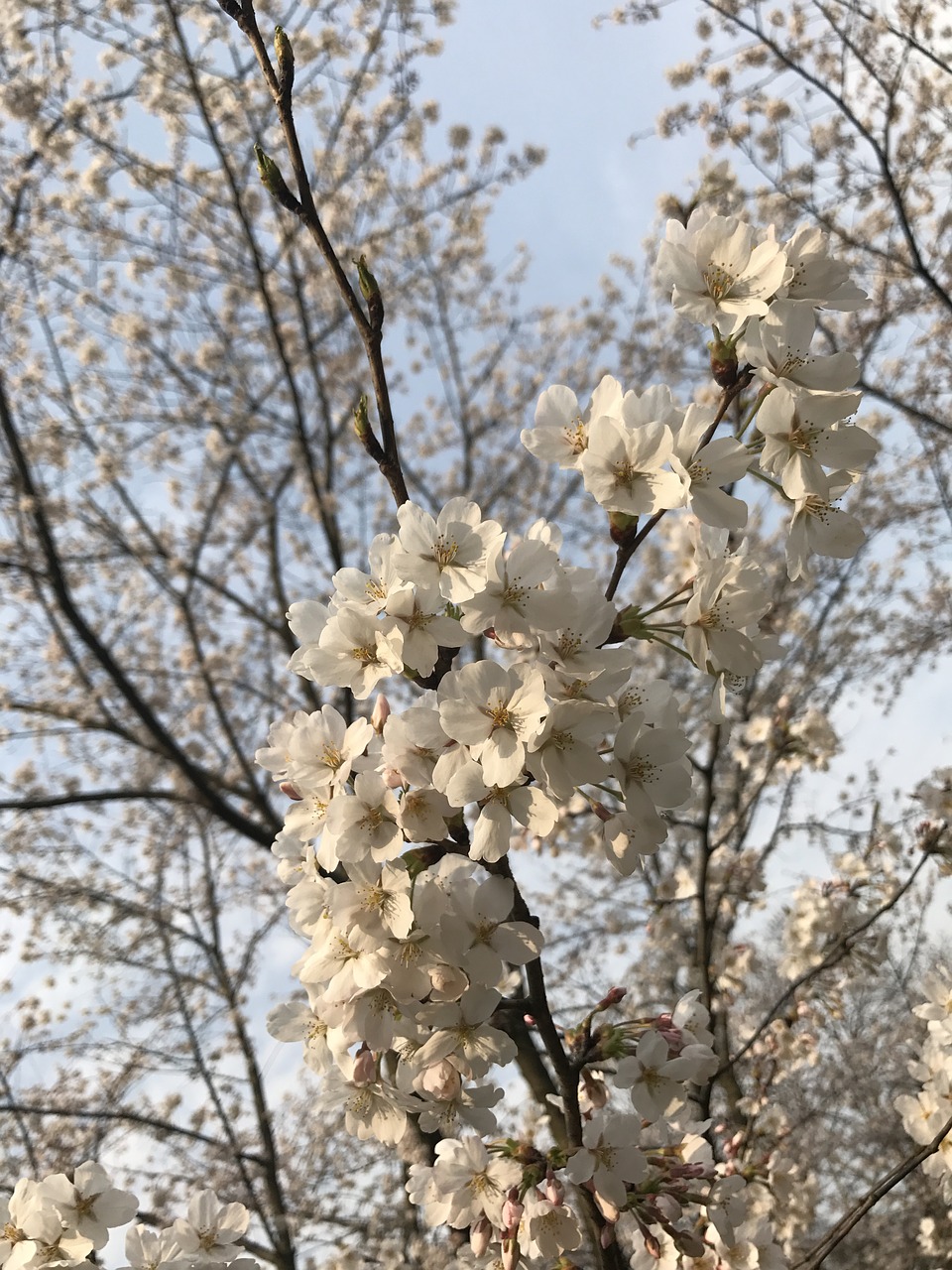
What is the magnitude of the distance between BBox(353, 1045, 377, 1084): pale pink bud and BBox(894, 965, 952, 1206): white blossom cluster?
5.12ft

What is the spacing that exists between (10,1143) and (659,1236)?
276 inches

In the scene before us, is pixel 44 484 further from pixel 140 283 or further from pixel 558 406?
pixel 558 406

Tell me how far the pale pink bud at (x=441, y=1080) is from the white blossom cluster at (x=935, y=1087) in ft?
4.79

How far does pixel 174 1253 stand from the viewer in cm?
179

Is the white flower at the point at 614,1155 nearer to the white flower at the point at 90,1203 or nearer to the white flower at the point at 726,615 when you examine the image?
the white flower at the point at 726,615

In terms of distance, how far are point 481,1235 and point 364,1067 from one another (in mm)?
450

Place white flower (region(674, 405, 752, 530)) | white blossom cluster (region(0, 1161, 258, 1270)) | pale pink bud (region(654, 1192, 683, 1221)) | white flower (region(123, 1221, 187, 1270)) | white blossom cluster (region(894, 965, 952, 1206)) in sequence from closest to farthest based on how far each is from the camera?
1. white flower (region(674, 405, 752, 530))
2. pale pink bud (region(654, 1192, 683, 1221))
3. white blossom cluster (region(0, 1161, 258, 1270))
4. white flower (region(123, 1221, 187, 1270))
5. white blossom cluster (region(894, 965, 952, 1206))

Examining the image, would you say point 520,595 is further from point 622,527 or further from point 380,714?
point 380,714

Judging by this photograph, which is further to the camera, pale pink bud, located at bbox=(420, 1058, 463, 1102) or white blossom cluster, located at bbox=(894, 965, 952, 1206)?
white blossom cluster, located at bbox=(894, 965, 952, 1206)

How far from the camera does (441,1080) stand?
1.33 meters

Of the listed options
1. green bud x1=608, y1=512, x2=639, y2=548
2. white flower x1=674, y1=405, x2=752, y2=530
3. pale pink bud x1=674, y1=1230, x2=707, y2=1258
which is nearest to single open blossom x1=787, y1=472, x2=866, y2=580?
white flower x1=674, y1=405, x2=752, y2=530

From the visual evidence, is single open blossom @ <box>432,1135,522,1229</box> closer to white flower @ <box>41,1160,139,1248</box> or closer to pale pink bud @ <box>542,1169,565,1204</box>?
pale pink bud @ <box>542,1169,565,1204</box>

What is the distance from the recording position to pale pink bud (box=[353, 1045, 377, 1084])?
1376mm

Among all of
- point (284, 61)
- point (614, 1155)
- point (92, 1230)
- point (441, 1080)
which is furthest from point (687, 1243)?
point (284, 61)
